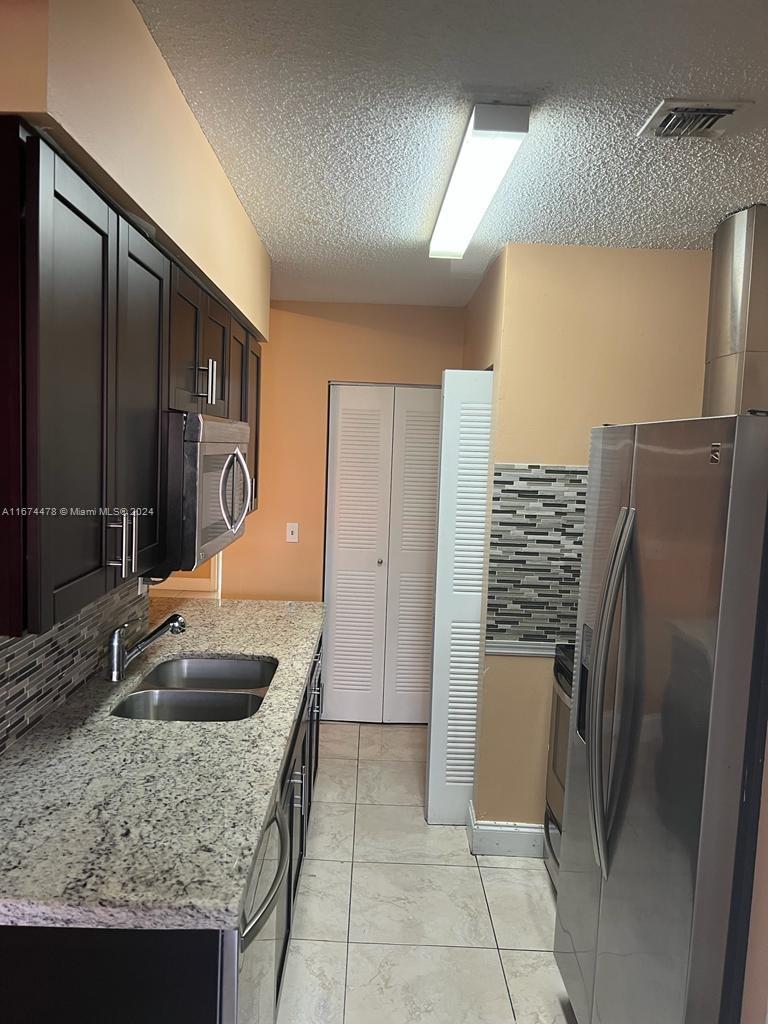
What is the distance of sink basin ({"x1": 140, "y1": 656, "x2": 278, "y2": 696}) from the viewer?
2674mm

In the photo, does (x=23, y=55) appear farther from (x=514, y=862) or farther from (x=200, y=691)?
(x=514, y=862)

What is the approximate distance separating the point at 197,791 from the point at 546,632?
5.78 feet

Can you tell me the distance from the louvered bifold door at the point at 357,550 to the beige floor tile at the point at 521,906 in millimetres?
1672

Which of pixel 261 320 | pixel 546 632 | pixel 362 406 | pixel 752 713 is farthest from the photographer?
pixel 362 406

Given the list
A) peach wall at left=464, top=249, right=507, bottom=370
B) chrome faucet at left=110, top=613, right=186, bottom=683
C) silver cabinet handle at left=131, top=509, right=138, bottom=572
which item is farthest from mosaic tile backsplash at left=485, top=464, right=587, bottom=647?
silver cabinet handle at left=131, top=509, right=138, bottom=572

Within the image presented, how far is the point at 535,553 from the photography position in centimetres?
301

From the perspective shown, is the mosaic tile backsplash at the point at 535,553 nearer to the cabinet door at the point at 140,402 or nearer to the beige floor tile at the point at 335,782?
the beige floor tile at the point at 335,782

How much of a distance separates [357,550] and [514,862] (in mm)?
1958

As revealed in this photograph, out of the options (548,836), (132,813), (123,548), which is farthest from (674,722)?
(548,836)

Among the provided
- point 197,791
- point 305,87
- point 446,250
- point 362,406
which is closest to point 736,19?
point 305,87

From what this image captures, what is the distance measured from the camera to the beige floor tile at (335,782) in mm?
3531

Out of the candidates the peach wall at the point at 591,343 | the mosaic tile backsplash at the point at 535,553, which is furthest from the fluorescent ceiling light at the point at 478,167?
the mosaic tile backsplash at the point at 535,553

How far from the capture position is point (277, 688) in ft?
7.70

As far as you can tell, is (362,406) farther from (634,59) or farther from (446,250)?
(634,59)
